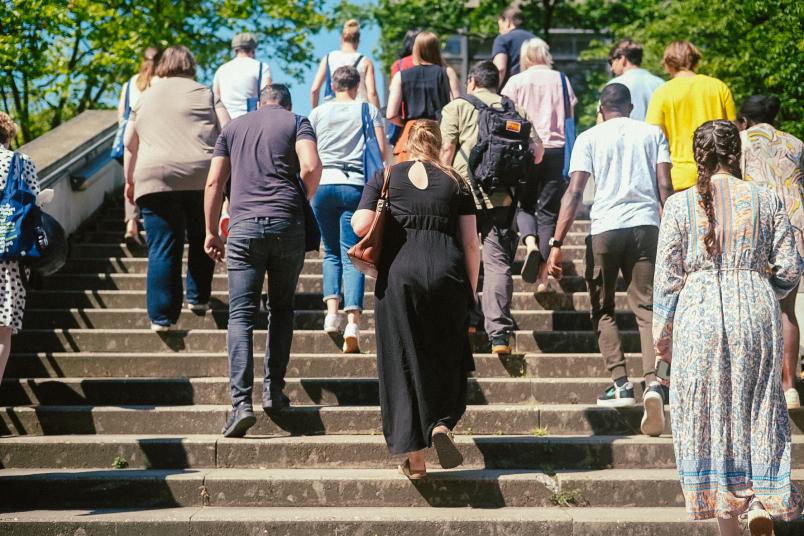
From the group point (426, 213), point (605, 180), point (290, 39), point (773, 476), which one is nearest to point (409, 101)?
point (605, 180)

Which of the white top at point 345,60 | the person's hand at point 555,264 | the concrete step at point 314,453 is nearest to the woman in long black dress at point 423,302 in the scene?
the concrete step at point 314,453

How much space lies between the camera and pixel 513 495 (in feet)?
18.7

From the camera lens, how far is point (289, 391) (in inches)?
270

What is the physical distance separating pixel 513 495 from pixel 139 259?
16.1 feet

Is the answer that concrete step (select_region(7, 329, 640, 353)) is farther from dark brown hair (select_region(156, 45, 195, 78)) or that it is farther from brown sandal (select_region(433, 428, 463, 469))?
brown sandal (select_region(433, 428, 463, 469))

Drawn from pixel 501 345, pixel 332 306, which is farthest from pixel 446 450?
pixel 332 306

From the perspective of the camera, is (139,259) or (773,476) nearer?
(773,476)

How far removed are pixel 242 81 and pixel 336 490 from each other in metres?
5.45

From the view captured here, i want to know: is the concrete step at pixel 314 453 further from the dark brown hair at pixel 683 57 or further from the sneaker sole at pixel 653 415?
the dark brown hair at pixel 683 57

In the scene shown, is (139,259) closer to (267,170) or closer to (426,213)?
(267,170)

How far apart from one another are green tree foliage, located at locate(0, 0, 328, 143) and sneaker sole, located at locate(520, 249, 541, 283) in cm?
723

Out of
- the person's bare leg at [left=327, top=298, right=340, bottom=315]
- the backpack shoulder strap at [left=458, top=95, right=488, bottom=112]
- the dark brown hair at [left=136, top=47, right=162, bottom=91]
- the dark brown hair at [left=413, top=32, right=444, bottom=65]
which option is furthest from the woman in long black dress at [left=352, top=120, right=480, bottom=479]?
the dark brown hair at [left=136, top=47, right=162, bottom=91]

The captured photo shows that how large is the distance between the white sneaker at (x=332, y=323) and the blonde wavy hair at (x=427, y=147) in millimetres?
2066

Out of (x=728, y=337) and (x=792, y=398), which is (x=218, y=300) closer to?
(x=792, y=398)
